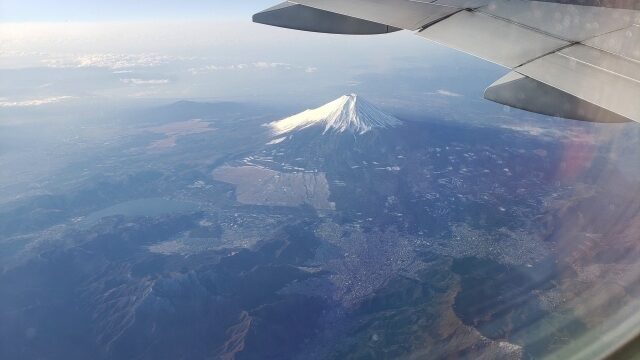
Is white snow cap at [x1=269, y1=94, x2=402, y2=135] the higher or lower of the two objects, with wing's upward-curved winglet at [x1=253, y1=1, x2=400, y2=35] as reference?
lower

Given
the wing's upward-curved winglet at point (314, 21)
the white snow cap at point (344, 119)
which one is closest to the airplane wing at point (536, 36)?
the wing's upward-curved winglet at point (314, 21)

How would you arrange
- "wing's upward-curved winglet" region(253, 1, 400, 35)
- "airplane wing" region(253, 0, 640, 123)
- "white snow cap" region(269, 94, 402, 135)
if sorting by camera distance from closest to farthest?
"airplane wing" region(253, 0, 640, 123)
"wing's upward-curved winglet" region(253, 1, 400, 35)
"white snow cap" region(269, 94, 402, 135)

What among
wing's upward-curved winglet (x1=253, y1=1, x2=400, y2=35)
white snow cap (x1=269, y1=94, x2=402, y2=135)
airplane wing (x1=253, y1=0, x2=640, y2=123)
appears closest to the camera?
airplane wing (x1=253, y1=0, x2=640, y2=123)

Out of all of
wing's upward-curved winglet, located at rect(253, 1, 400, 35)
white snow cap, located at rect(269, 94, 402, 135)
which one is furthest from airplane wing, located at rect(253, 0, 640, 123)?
white snow cap, located at rect(269, 94, 402, 135)

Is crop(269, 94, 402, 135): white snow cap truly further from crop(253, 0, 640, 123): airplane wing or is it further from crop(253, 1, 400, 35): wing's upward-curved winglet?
crop(253, 0, 640, 123): airplane wing

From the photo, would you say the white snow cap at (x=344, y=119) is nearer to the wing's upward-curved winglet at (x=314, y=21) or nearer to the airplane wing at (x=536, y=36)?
the wing's upward-curved winglet at (x=314, y=21)

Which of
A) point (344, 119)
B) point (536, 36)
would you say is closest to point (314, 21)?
point (536, 36)

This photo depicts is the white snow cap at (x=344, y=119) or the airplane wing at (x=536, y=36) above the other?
the airplane wing at (x=536, y=36)
